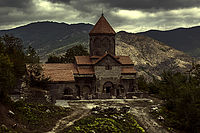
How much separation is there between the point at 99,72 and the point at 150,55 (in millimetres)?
121811

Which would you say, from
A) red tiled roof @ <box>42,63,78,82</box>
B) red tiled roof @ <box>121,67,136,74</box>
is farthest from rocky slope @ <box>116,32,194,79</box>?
red tiled roof @ <box>42,63,78,82</box>

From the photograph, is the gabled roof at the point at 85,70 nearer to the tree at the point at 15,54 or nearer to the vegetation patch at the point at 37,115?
the tree at the point at 15,54

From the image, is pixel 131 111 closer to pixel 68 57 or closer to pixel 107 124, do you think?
pixel 107 124

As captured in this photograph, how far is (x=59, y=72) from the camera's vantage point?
3766cm

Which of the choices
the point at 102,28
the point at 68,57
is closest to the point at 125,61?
the point at 102,28

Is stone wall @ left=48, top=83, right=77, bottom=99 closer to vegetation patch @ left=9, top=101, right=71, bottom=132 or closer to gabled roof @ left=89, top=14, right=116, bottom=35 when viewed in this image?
vegetation patch @ left=9, top=101, right=71, bottom=132

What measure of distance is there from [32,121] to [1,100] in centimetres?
363

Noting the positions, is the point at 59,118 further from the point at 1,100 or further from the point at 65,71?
the point at 65,71

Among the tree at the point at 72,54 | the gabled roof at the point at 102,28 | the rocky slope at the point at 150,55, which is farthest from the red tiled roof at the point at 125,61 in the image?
the rocky slope at the point at 150,55

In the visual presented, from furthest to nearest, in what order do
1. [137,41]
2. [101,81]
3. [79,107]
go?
[137,41], [101,81], [79,107]

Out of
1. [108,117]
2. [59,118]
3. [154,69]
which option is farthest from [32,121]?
[154,69]

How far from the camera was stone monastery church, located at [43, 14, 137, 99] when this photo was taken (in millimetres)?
37562

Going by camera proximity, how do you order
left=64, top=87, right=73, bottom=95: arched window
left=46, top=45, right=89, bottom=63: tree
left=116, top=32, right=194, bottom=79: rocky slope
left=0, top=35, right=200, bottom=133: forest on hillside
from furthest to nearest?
left=116, top=32, right=194, bottom=79: rocky slope, left=46, top=45, right=89, bottom=63: tree, left=64, top=87, right=73, bottom=95: arched window, left=0, top=35, right=200, bottom=133: forest on hillside

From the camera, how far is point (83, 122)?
23406 mm
